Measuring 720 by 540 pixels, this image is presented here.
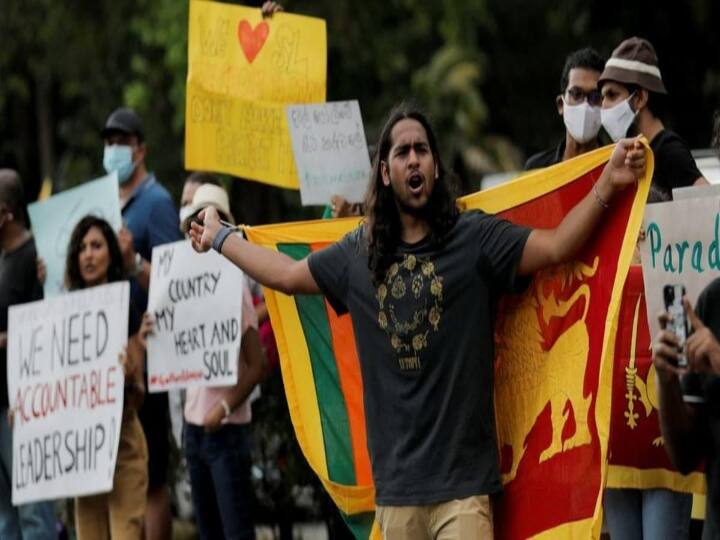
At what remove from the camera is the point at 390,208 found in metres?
6.84

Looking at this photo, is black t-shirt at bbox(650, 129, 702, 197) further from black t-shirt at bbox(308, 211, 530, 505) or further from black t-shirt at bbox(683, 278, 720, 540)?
black t-shirt at bbox(683, 278, 720, 540)

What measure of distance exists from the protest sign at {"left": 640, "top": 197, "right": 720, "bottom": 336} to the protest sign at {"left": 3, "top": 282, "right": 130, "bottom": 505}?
11.4ft

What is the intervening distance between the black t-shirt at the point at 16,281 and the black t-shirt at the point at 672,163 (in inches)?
162

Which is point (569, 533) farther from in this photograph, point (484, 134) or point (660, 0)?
point (484, 134)

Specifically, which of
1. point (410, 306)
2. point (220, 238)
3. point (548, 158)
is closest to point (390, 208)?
point (410, 306)

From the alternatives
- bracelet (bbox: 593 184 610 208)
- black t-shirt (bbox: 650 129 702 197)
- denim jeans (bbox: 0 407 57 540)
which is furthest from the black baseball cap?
bracelet (bbox: 593 184 610 208)

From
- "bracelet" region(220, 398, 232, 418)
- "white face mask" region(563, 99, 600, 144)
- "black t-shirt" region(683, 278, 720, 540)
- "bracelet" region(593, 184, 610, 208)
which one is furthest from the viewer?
"bracelet" region(220, 398, 232, 418)

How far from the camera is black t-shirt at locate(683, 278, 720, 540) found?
521 cm

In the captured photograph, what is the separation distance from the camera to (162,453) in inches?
380

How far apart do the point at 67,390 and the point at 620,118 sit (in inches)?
141

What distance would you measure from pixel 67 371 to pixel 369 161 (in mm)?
1920

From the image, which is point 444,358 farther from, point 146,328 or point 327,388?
point 146,328

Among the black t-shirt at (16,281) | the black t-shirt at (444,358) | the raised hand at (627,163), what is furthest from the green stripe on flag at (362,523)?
the black t-shirt at (16,281)

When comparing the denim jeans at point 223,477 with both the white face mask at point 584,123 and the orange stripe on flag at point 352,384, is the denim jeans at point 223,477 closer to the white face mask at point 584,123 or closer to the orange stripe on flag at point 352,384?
the orange stripe on flag at point 352,384
